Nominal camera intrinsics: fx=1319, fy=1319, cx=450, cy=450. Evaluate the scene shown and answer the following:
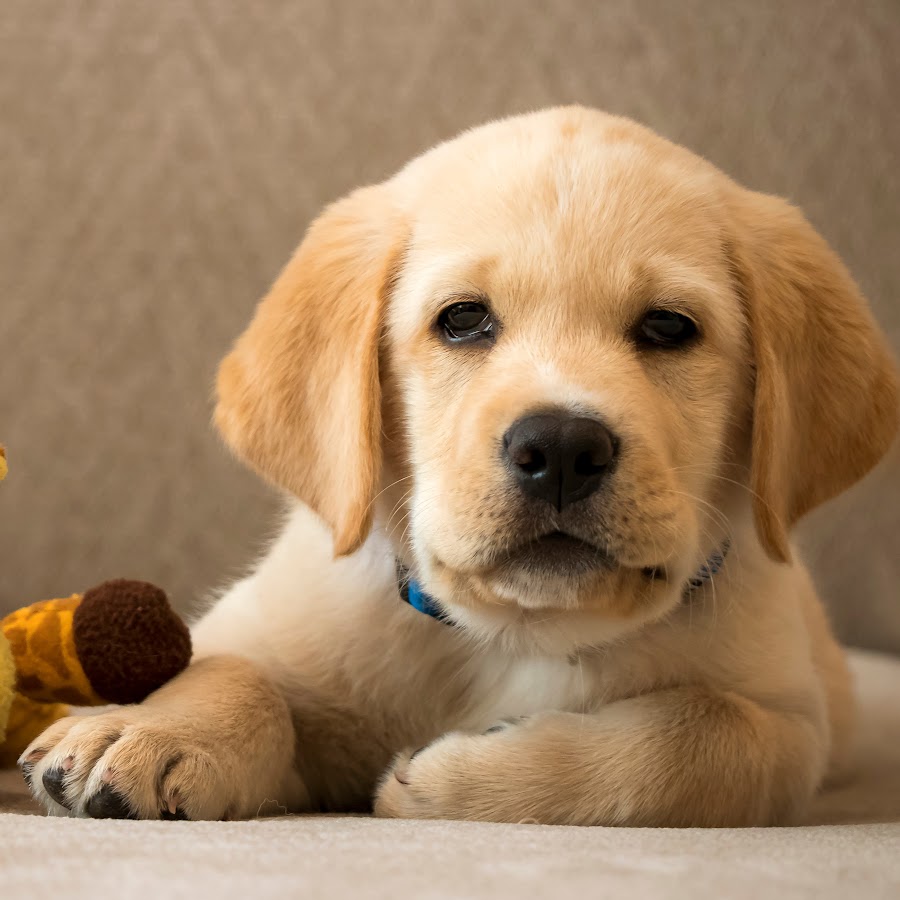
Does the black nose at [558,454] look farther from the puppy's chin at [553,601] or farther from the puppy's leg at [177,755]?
the puppy's leg at [177,755]

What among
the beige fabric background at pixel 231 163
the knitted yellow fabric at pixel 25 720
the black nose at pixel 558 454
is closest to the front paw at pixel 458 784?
the black nose at pixel 558 454

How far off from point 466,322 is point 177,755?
2.68 ft

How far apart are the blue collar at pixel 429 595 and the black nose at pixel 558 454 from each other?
0.43 meters

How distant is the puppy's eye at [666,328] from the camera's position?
211cm

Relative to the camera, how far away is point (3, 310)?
379 centimetres

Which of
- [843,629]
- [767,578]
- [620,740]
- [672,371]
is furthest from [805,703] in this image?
[843,629]

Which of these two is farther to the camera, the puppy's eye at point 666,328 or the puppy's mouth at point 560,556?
the puppy's eye at point 666,328

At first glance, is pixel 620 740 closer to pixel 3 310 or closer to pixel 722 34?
pixel 3 310

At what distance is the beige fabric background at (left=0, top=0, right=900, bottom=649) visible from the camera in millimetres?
3789

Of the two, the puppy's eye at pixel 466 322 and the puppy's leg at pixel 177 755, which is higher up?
the puppy's eye at pixel 466 322

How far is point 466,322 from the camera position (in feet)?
7.08

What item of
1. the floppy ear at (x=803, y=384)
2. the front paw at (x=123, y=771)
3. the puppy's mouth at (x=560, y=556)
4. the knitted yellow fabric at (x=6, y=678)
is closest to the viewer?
the front paw at (x=123, y=771)

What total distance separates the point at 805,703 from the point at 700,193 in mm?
892

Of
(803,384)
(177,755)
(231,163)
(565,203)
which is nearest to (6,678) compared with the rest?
(177,755)
